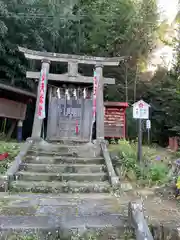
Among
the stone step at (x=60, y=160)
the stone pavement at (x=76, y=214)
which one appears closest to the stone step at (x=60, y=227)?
the stone pavement at (x=76, y=214)

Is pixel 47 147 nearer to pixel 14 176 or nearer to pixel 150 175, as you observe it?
pixel 14 176

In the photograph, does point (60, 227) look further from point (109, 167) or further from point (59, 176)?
point (109, 167)

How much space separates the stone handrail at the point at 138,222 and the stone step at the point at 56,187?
6.53 ft

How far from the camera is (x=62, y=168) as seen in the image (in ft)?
20.9

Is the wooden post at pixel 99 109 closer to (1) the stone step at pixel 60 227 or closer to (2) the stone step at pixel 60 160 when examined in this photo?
(2) the stone step at pixel 60 160

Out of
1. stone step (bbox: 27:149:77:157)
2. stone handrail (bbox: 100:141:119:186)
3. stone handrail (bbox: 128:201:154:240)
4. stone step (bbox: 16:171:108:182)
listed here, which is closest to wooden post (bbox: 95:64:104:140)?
stone handrail (bbox: 100:141:119:186)

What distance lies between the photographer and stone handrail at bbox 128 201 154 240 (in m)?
3.11

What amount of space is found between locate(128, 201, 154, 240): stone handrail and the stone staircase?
200 centimetres

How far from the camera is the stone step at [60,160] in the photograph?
669cm

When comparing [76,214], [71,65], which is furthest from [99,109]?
[76,214]

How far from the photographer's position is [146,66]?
13.7 metres

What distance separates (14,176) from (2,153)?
148 cm

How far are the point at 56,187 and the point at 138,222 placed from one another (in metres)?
2.63

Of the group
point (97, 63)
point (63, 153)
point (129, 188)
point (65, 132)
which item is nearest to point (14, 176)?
point (63, 153)
